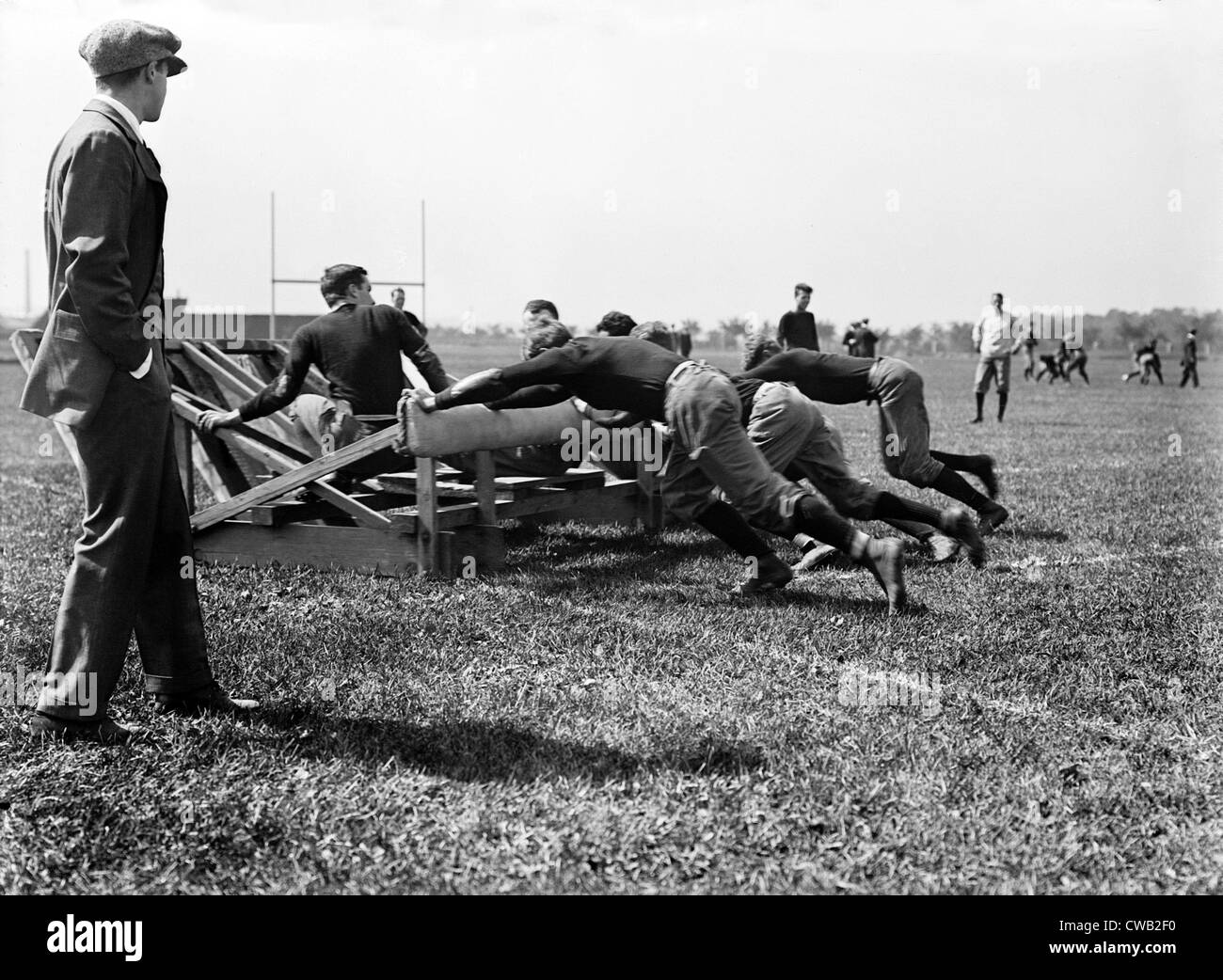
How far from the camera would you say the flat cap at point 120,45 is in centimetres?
414

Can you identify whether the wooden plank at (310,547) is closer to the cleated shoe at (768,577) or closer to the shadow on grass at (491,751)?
the cleated shoe at (768,577)

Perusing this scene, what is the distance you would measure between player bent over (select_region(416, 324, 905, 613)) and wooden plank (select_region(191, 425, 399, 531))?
36 centimetres

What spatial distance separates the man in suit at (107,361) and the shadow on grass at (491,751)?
649 mm

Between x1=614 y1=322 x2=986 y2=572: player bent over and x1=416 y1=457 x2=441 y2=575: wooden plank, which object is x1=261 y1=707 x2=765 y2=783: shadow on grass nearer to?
x1=416 y1=457 x2=441 y2=575: wooden plank

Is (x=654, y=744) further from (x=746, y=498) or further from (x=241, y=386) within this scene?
(x=241, y=386)

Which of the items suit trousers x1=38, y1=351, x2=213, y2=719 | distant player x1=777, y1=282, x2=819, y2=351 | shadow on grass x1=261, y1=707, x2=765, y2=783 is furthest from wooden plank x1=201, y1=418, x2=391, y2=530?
distant player x1=777, y1=282, x2=819, y2=351

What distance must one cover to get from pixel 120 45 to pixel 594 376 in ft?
9.14

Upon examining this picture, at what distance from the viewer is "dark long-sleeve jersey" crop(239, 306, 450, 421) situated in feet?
25.4

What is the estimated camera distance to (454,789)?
3924 mm

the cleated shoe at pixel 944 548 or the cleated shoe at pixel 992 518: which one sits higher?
the cleated shoe at pixel 992 518

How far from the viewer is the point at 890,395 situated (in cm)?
783

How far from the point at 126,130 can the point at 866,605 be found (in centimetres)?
371

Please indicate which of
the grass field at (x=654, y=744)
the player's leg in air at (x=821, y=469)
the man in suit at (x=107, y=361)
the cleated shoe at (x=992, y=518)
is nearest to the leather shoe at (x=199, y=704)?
the grass field at (x=654, y=744)
